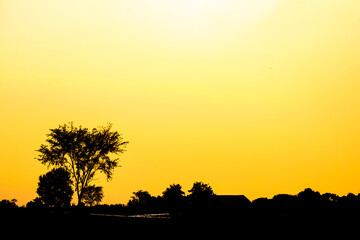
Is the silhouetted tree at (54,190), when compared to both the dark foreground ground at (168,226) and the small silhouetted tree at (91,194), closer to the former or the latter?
the small silhouetted tree at (91,194)

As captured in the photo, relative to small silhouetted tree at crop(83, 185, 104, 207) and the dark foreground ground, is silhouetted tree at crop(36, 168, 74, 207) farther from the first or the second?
the dark foreground ground

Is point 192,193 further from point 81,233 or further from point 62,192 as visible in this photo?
point 81,233

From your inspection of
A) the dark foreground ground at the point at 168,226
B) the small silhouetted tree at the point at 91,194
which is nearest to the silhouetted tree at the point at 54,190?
the small silhouetted tree at the point at 91,194

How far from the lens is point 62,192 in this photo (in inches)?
3627

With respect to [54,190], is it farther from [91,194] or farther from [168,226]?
[168,226]

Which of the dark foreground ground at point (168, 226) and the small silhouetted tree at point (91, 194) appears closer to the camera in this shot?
the dark foreground ground at point (168, 226)

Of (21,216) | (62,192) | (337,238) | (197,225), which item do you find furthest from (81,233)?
(62,192)

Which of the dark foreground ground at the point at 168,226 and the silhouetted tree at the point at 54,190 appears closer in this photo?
the dark foreground ground at the point at 168,226

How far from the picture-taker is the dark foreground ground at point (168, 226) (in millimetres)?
13930

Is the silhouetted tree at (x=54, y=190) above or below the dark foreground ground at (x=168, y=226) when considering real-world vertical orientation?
above

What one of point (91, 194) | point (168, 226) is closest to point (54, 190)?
point (91, 194)

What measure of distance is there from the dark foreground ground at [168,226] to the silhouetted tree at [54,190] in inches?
3070

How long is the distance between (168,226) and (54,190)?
84250 millimetres

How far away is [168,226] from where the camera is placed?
15.1 m
